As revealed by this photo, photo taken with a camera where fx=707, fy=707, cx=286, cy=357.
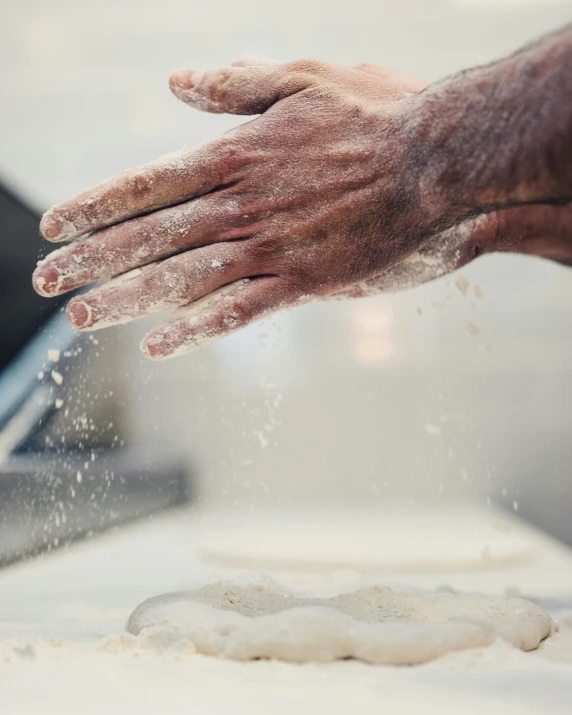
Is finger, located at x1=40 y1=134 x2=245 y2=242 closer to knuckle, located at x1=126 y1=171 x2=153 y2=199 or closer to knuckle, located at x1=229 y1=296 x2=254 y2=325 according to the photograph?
knuckle, located at x1=126 y1=171 x2=153 y2=199

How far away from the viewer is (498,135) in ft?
2.23

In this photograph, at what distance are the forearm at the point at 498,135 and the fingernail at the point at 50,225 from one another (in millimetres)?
420

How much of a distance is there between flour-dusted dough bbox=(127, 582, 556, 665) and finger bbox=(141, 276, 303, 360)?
0.31 metres

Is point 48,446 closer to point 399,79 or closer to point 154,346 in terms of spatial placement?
point 154,346

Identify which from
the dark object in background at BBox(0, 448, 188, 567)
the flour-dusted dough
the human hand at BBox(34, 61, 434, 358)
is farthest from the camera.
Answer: the dark object in background at BBox(0, 448, 188, 567)

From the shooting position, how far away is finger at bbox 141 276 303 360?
845 mm

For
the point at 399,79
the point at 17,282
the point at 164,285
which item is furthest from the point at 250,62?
the point at 17,282

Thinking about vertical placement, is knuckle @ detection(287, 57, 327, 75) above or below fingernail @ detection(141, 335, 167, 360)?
above

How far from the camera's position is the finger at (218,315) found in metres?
0.85

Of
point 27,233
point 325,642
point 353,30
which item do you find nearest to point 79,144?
point 27,233

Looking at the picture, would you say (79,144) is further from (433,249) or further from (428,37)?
(433,249)

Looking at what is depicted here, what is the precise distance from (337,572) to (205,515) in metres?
0.49

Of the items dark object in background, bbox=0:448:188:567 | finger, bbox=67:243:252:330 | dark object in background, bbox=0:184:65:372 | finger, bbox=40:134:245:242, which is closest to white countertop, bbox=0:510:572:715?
dark object in background, bbox=0:448:188:567

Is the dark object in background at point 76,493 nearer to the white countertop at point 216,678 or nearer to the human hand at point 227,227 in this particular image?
the white countertop at point 216,678
